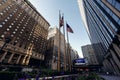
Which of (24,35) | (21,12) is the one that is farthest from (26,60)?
(21,12)

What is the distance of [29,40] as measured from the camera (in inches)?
2176

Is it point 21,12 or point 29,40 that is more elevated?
point 21,12

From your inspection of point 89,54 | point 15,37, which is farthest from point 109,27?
point 89,54

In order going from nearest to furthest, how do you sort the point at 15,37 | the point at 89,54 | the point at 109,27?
the point at 109,27
the point at 15,37
the point at 89,54

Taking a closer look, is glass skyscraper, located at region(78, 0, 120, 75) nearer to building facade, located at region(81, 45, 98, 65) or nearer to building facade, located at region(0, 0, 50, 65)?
building facade, located at region(0, 0, 50, 65)

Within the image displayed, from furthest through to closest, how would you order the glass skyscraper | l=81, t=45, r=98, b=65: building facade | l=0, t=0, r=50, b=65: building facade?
1. l=81, t=45, r=98, b=65: building facade
2. l=0, t=0, r=50, b=65: building facade
3. the glass skyscraper

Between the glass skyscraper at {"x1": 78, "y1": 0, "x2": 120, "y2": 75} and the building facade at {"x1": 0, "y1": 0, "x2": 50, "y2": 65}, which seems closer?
the glass skyscraper at {"x1": 78, "y1": 0, "x2": 120, "y2": 75}

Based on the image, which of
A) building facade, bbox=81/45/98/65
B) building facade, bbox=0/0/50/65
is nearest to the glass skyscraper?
building facade, bbox=0/0/50/65

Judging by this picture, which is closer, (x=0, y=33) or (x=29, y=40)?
(x=0, y=33)

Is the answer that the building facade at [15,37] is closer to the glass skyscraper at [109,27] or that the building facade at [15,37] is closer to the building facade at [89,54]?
the glass skyscraper at [109,27]

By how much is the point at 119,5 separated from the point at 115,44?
1123 centimetres

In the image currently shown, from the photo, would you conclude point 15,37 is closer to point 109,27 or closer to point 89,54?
point 109,27

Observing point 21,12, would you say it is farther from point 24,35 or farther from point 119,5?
point 119,5

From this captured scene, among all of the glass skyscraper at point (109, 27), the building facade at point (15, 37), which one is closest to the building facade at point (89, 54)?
the building facade at point (15, 37)
